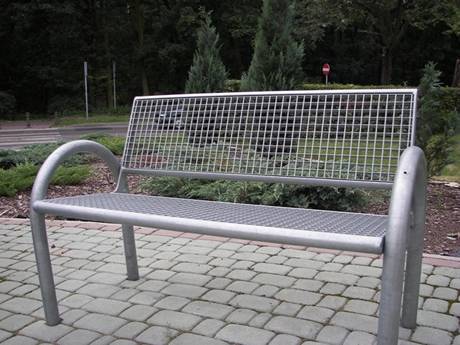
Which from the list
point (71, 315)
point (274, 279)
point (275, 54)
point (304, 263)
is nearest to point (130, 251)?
point (71, 315)

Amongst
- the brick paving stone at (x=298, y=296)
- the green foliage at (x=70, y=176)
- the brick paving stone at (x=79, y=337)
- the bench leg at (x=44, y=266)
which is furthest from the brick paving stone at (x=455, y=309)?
the green foliage at (x=70, y=176)

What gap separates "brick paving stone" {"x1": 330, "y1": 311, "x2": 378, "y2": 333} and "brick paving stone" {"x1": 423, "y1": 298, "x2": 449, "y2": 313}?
1.11 feet

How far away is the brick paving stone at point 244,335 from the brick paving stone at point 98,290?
2.93ft

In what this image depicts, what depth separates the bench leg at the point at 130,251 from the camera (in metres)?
3.25

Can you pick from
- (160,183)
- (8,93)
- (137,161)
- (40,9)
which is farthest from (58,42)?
(137,161)

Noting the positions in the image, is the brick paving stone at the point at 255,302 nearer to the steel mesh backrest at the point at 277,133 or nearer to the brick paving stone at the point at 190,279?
the brick paving stone at the point at 190,279

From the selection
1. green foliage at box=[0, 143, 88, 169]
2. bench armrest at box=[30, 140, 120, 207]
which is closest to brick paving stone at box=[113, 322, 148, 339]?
bench armrest at box=[30, 140, 120, 207]

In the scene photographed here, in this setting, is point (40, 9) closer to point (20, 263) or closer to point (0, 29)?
point (0, 29)

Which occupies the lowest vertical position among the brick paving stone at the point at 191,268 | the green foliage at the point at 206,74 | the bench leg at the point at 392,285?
the brick paving stone at the point at 191,268

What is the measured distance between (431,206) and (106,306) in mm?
3301

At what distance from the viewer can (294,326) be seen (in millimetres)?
2633

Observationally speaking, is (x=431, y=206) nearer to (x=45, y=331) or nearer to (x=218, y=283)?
(x=218, y=283)

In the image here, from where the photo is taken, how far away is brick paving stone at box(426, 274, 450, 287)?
3.07m

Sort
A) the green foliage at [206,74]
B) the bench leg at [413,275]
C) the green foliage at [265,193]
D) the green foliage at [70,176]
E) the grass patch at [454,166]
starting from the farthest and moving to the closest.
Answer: the green foliage at [206,74] < the green foliage at [70,176] < the grass patch at [454,166] < the green foliage at [265,193] < the bench leg at [413,275]
